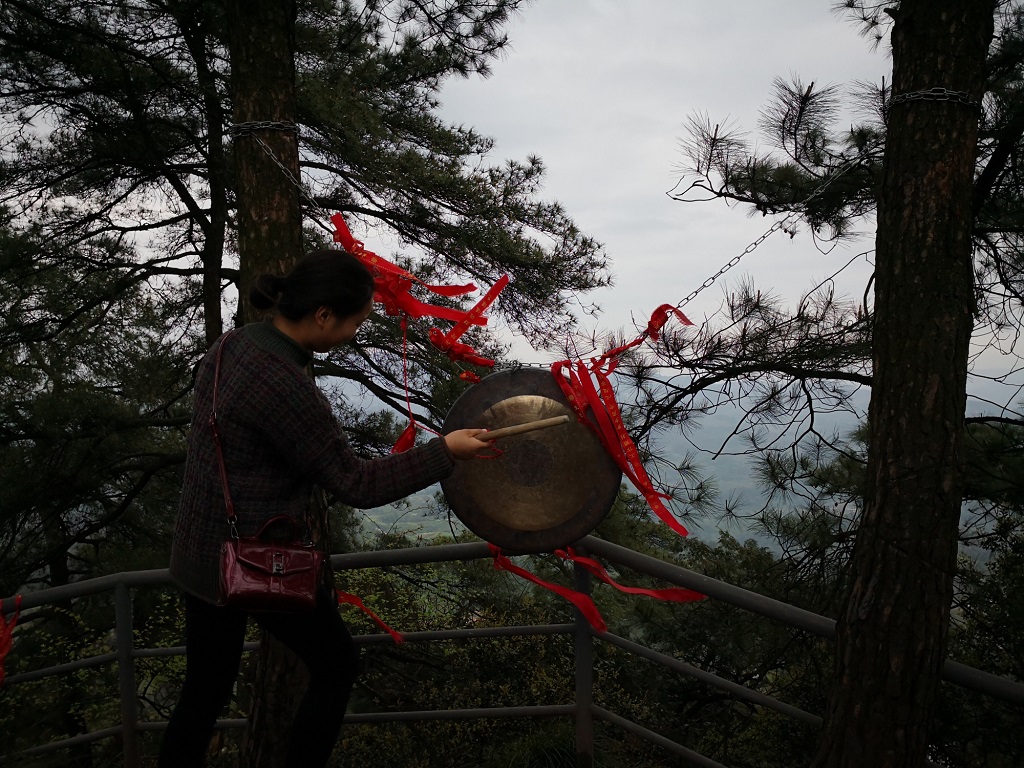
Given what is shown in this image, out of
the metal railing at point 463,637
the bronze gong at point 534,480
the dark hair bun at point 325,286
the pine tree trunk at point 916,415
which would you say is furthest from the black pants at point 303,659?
the pine tree trunk at point 916,415

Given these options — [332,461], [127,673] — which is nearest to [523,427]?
[332,461]

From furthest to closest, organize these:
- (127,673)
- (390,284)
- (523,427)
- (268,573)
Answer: (127,673) → (390,284) → (523,427) → (268,573)

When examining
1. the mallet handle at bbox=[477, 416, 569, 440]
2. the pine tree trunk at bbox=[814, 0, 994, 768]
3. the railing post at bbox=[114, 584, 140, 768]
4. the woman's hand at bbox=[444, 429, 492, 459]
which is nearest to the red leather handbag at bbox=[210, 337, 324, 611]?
the woman's hand at bbox=[444, 429, 492, 459]

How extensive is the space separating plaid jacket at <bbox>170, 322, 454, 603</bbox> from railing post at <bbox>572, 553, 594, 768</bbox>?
Answer: 105cm

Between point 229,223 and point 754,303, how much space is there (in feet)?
17.1

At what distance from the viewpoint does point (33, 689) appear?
7941mm

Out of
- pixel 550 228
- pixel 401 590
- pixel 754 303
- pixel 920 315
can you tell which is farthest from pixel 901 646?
pixel 401 590

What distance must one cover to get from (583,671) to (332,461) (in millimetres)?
1537

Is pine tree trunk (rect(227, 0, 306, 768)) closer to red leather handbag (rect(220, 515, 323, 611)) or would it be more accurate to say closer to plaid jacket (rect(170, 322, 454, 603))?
plaid jacket (rect(170, 322, 454, 603))

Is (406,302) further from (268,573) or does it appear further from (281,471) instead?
(268,573)

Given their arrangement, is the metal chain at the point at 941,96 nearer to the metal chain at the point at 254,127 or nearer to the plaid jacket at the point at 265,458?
the plaid jacket at the point at 265,458

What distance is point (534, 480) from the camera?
2.56m

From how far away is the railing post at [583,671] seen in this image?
9.66 ft

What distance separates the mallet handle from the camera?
224cm
